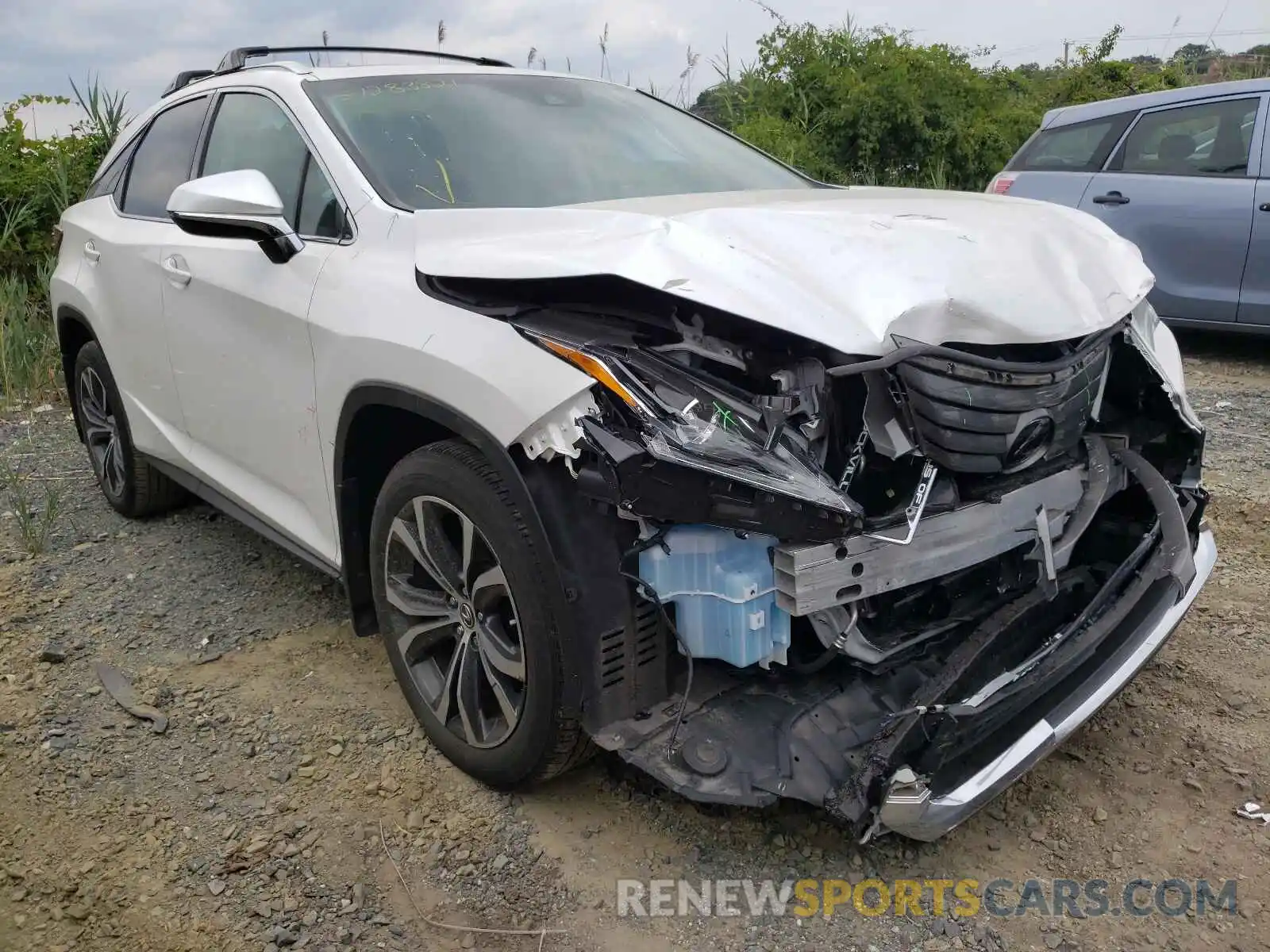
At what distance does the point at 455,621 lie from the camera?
257 centimetres

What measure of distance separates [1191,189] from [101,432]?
6.04m

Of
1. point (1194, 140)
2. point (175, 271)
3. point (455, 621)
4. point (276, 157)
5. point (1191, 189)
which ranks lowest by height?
point (455, 621)

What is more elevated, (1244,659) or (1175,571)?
(1175,571)

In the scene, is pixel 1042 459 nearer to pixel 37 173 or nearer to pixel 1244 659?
pixel 1244 659

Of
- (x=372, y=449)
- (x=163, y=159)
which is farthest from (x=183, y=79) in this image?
(x=372, y=449)

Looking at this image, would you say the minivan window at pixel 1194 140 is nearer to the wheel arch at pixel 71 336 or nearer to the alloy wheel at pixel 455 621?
the alloy wheel at pixel 455 621

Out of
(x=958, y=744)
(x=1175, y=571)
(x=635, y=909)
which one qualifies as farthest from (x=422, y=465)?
(x=1175, y=571)

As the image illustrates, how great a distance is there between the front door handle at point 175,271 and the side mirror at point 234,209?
0.59 m

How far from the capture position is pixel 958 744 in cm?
209

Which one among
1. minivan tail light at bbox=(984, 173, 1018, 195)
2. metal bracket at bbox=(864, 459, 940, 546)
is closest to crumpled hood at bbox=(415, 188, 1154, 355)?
metal bracket at bbox=(864, 459, 940, 546)

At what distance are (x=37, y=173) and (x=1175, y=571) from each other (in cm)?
893

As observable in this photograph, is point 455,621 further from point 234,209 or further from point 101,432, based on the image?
point 101,432

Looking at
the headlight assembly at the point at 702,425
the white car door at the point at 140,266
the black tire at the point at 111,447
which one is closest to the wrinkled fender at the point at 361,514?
the headlight assembly at the point at 702,425

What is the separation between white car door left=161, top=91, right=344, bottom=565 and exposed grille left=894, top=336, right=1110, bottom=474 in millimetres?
1588
